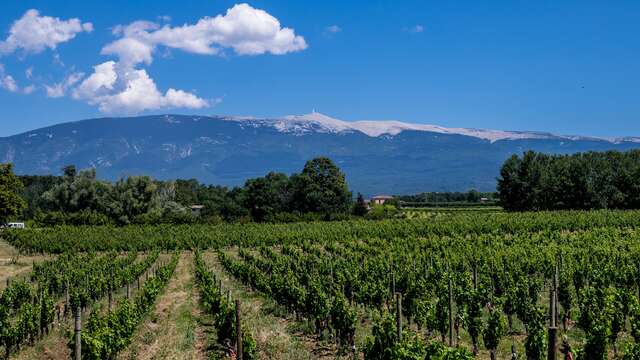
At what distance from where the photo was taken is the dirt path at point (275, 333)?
57.3 ft

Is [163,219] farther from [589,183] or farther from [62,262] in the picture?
[589,183]

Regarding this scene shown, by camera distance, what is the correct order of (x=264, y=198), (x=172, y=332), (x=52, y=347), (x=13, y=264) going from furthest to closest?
(x=264, y=198)
(x=13, y=264)
(x=172, y=332)
(x=52, y=347)

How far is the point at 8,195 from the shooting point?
5809 centimetres

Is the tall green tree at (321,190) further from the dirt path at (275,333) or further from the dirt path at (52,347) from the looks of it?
the dirt path at (52,347)

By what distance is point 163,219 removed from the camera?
Answer: 71438mm

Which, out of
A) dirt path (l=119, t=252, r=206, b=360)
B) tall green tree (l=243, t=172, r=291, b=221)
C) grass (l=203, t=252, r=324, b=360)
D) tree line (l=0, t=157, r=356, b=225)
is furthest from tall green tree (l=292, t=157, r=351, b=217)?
grass (l=203, t=252, r=324, b=360)

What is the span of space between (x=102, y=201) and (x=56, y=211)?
780cm

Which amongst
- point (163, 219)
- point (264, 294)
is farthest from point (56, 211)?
point (264, 294)

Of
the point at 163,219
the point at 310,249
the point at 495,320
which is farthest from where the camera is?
the point at 163,219

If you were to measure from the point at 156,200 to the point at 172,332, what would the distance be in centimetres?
5917

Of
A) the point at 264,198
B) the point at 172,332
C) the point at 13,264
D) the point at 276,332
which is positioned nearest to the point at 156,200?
the point at 264,198

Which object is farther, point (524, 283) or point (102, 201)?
point (102, 201)

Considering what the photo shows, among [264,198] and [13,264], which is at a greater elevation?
[264,198]

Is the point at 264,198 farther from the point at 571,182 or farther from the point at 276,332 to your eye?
the point at 276,332
